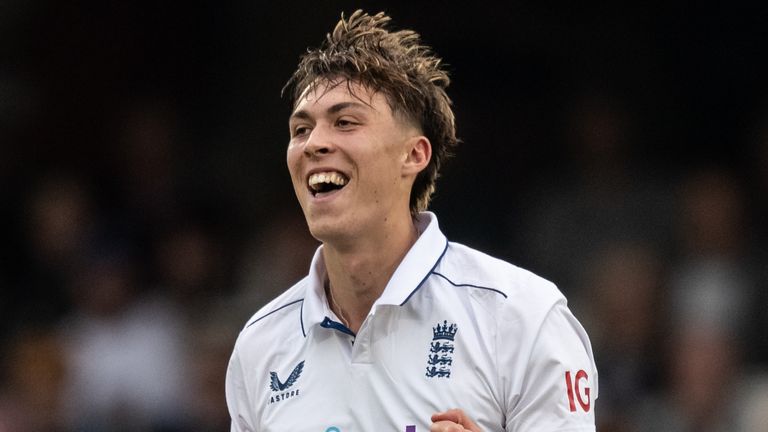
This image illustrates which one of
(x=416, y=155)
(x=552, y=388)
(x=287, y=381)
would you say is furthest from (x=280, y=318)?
(x=552, y=388)

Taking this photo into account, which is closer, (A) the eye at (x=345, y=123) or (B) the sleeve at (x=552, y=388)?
(B) the sleeve at (x=552, y=388)

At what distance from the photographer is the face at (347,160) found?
155 inches

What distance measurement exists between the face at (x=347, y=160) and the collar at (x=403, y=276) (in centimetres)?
13

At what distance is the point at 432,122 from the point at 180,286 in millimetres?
3760

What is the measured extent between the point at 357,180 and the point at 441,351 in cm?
55

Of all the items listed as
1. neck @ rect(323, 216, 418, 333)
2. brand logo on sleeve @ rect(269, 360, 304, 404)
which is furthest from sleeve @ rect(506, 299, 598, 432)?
brand logo on sleeve @ rect(269, 360, 304, 404)

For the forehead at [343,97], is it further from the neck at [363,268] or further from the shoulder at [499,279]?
the shoulder at [499,279]

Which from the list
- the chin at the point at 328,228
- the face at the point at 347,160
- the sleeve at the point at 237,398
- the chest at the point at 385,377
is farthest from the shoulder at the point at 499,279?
the sleeve at the point at 237,398

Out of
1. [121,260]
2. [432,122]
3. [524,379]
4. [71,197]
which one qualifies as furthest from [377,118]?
[71,197]

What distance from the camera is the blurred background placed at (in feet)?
22.4

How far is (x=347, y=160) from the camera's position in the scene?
155 inches

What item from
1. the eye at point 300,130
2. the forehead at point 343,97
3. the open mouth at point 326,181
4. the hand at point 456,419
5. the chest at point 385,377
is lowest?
the hand at point 456,419

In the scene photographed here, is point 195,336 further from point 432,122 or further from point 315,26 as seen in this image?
point 432,122

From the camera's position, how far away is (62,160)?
28.5ft
